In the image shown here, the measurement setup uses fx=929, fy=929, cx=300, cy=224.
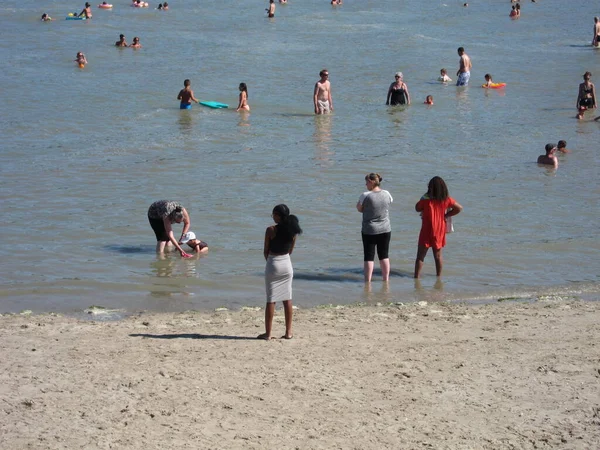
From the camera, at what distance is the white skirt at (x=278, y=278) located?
8523 mm

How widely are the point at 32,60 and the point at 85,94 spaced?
25.2 feet

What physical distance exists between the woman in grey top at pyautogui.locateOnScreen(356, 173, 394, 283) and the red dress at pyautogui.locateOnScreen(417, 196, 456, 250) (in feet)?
1.59

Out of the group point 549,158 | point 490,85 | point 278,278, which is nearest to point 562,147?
point 549,158

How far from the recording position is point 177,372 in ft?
25.1

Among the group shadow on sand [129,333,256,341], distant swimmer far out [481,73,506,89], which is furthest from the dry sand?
distant swimmer far out [481,73,506,89]

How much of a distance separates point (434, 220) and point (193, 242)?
351 cm

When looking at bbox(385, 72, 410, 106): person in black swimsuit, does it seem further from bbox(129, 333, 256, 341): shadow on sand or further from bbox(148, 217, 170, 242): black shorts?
bbox(129, 333, 256, 341): shadow on sand

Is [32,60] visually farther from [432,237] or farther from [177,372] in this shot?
[177,372]

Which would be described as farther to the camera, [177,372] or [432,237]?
[432,237]

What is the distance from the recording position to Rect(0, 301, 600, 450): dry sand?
6492mm

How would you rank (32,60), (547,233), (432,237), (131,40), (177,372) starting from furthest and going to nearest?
(131,40) < (32,60) < (547,233) < (432,237) < (177,372)

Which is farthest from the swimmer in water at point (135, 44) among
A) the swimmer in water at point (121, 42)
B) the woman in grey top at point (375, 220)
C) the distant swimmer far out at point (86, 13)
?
the woman in grey top at point (375, 220)

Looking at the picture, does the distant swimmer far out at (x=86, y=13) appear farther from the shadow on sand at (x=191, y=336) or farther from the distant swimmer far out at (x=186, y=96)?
the shadow on sand at (x=191, y=336)

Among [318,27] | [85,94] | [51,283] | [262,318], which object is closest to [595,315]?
[262,318]
